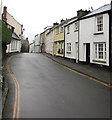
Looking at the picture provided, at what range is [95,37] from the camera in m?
14.9

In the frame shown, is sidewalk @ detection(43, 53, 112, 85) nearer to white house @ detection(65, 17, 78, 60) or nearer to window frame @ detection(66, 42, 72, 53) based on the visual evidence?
white house @ detection(65, 17, 78, 60)

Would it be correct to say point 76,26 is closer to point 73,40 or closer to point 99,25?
point 73,40

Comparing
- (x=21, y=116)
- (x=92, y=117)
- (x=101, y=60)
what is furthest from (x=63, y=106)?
(x=101, y=60)

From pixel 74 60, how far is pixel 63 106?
1384 centimetres

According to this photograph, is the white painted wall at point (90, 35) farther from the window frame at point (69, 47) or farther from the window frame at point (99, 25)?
the window frame at point (69, 47)

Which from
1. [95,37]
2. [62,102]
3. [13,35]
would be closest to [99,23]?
[95,37]

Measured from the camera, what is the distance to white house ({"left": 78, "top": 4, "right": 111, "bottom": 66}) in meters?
13.6

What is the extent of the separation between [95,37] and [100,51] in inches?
64.0

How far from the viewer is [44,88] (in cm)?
750

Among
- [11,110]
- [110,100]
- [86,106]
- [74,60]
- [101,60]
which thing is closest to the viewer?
[11,110]

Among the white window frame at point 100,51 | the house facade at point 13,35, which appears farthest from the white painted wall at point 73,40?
the house facade at point 13,35

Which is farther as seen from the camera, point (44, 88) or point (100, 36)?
point (100, 36)

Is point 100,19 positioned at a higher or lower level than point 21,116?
higher

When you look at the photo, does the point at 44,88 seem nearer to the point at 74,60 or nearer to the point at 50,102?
the point at 50,102
